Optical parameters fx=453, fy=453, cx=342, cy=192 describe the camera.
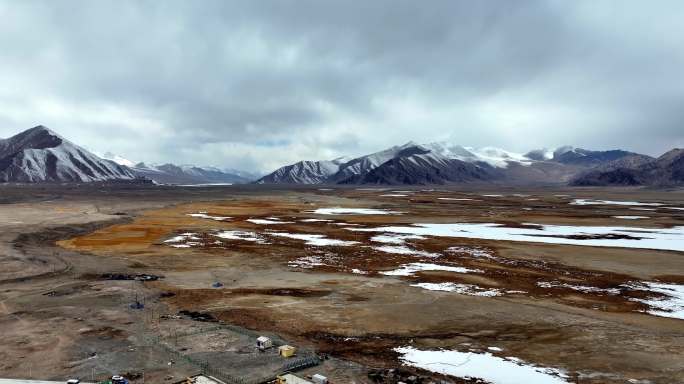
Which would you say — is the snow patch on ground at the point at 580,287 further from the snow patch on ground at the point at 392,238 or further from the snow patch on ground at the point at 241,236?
the snow patch on ground at the point at 241,236

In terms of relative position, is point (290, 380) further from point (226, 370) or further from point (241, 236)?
point (241, 236)

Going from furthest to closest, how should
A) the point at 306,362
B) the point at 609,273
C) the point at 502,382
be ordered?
the point at 609,273, the point at 306,362, the point at 502,382

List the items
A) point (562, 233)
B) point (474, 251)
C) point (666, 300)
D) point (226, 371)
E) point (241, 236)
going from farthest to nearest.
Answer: point (562, 233) < point (241, 236) < point (474, 251) < point (666, 300) < point (226, 371)

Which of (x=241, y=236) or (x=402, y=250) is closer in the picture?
(x=402, y=250)

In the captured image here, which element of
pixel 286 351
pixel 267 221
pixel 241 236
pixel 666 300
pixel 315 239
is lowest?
pixel 666 300

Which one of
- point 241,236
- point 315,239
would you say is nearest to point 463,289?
point 315,239

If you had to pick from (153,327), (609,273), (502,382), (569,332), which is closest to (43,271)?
(153,327)

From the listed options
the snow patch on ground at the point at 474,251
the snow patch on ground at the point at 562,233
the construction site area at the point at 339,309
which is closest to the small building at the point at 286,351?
the construction site area at the point at 339,309

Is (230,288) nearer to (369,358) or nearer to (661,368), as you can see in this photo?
(369,358)
